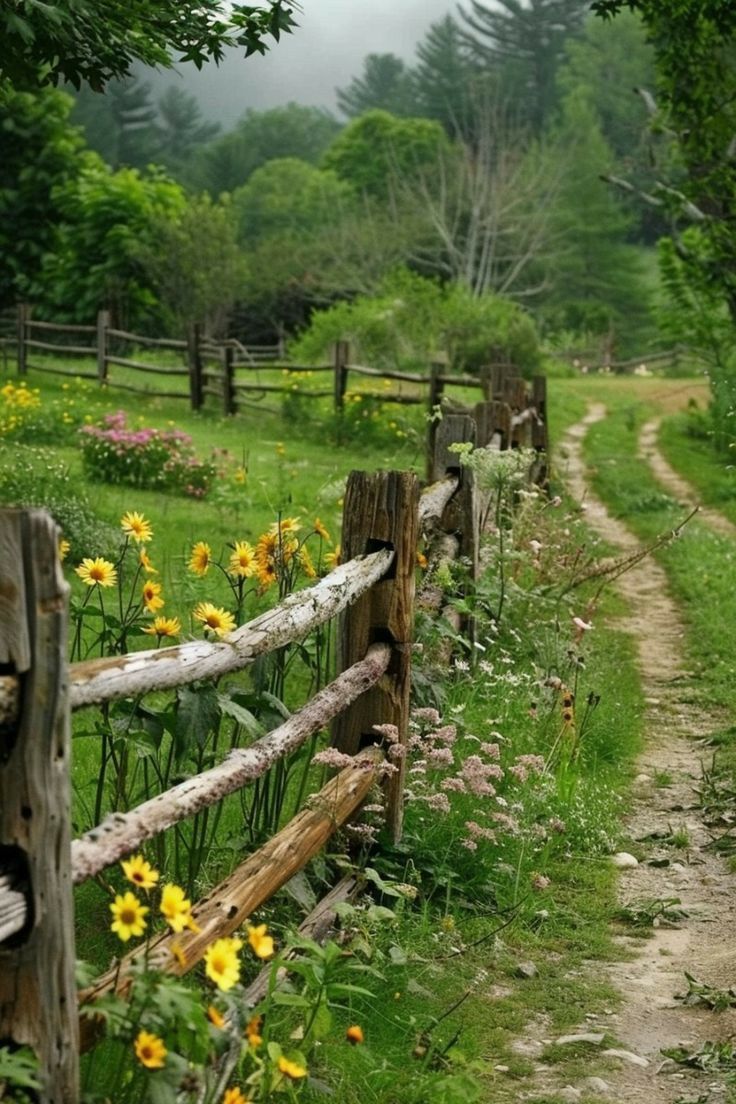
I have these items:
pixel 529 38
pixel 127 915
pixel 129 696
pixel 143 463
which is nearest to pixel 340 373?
pixel 143 463

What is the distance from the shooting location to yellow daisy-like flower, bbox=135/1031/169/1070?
2.56 metres

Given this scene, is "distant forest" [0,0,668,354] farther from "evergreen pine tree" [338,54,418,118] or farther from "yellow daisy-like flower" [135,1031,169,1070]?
"yellow daisy-like flower" [135,1031,169,1070]

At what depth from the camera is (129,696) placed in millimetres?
2979

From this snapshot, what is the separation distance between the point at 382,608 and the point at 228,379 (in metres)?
18.6

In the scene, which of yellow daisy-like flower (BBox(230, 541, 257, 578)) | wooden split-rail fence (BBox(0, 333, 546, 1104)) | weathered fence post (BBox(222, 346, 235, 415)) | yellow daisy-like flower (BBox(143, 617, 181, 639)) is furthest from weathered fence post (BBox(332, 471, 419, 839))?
weathered fence post (BBox(222, 346, 235, 415))

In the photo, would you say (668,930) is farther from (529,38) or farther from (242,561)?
(529,38)

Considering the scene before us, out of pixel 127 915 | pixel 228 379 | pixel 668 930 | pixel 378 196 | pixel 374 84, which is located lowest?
pixel 668 930

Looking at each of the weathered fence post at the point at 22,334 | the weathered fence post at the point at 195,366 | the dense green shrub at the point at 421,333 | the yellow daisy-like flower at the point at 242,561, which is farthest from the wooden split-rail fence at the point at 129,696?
the weathered fence post at the point at 22,334

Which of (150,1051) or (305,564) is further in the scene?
(305,564)

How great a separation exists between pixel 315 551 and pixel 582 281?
54.2m

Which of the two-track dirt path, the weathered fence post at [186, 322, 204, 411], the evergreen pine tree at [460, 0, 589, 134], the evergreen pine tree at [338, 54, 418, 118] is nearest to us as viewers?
the two-track dirt path

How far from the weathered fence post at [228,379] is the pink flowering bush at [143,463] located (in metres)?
9.27

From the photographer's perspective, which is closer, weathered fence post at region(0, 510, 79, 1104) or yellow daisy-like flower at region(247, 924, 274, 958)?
weathered fence post at region(0, 510, 79, 1104)

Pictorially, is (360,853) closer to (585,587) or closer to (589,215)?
(585,587)
